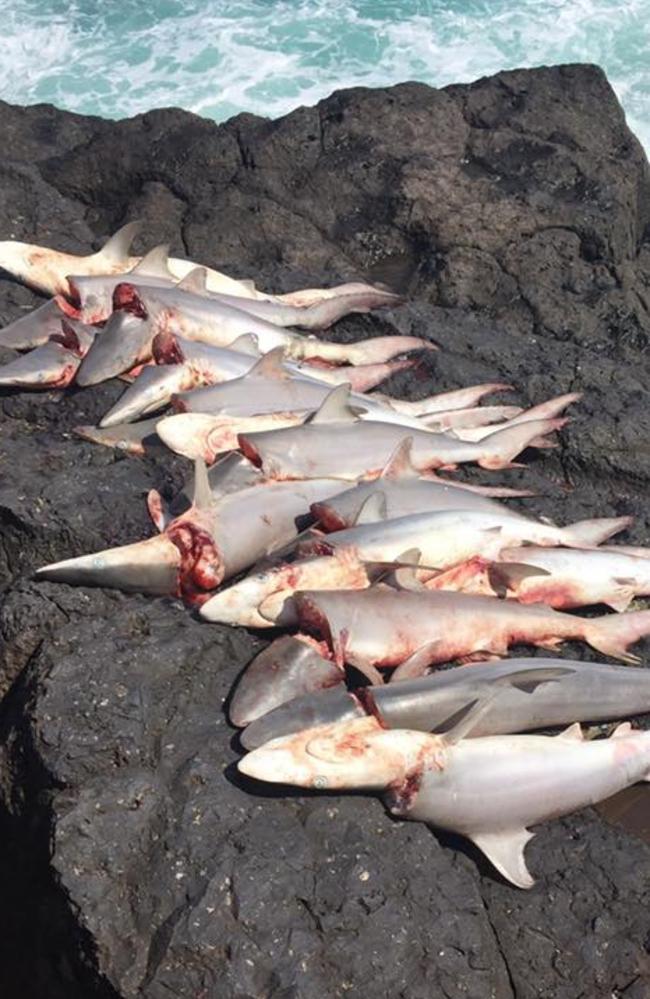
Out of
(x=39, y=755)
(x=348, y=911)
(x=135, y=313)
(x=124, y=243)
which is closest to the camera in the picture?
(x=348, y=911)

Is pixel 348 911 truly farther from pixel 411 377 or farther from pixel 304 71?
pixel 304 71

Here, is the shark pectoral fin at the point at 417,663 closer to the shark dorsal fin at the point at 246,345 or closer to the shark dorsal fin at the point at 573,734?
the shark dorsal fin at the point at 573,734

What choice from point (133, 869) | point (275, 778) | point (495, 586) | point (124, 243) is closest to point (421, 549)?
point (495, 586)

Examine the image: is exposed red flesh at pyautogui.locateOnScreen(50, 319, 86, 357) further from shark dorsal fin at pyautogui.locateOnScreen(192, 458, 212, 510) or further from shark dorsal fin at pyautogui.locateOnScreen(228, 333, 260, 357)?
shark dorsal fin at pyautogui.locateOnScreen(192, 458, 212, 510)

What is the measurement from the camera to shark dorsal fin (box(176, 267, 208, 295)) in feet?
26.4

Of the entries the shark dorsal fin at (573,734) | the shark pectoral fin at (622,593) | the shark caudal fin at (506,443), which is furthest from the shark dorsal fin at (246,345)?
the shark dorsal fin at (573,734)

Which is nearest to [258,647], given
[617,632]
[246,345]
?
[617,632]

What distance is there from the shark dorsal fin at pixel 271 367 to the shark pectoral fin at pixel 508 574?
1882 mm

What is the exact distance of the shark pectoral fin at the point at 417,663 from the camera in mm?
5395

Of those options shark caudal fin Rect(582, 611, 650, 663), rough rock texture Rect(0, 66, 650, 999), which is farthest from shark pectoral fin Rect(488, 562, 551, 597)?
rough rock texture Rect(0, 66, 650, 999)

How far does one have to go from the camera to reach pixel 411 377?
803 cm

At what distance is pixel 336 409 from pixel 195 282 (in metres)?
1.72

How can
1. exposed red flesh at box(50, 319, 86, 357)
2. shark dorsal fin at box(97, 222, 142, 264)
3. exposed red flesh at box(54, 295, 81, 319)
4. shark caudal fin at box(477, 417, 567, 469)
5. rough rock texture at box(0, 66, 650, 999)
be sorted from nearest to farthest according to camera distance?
rough rock texture at box(0, 66, 650, 999)
shark caudal fin at box(477, 417, 567, 469)
exposed red flesh at box(50, 319, 86, 357)
exposed red flesh at box(54, 295, 81, 319)
shark dorsal fin at box(97, 222, 142, 264)

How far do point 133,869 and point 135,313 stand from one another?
12.5 feet
